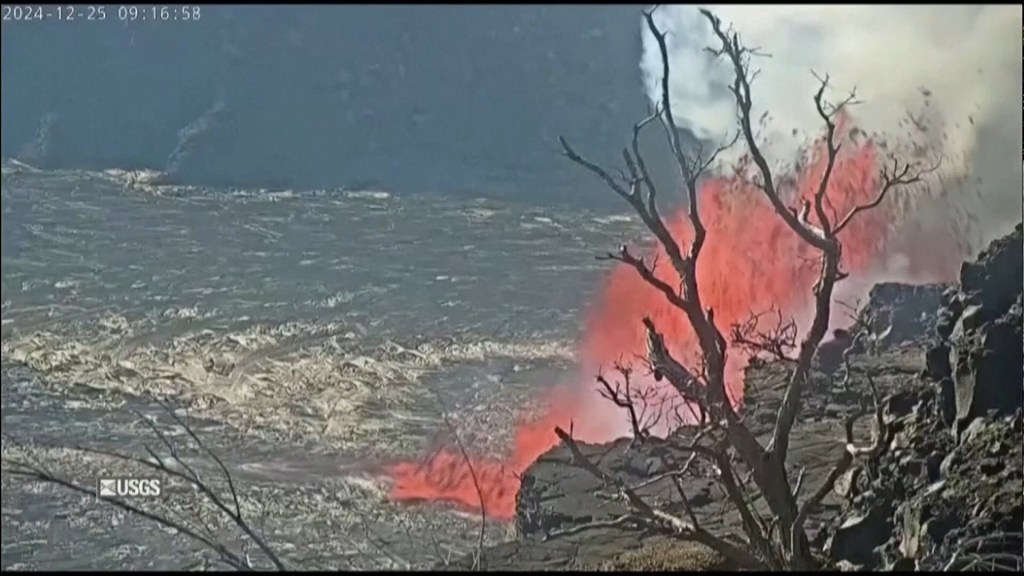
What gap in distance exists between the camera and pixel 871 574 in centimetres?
592

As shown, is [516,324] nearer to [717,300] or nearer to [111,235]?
[111,235]

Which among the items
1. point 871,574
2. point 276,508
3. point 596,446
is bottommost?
point 871,574

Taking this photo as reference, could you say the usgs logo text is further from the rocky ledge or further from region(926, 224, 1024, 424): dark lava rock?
region(926, 224, 1024, 424): dark lava rock

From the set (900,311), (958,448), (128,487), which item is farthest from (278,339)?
(900,311)

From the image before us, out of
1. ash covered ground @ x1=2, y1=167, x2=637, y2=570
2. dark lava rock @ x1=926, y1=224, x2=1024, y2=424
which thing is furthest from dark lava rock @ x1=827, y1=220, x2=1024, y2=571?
ash covered ground @ x1=2, y1=167, x2=637, y2=570

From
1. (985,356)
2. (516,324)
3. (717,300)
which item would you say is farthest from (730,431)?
(717,300)

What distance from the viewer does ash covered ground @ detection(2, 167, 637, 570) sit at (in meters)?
6.48

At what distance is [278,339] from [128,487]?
1.73 metres

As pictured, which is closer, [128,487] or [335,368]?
[128,487]

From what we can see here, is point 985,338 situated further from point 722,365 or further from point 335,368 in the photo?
point 335,368

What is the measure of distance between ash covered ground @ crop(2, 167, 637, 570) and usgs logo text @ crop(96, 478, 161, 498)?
0.83 ft

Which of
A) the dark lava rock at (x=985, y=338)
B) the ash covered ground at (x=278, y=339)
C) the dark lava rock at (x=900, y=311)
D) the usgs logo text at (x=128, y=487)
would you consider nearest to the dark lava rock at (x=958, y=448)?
the dark lava rock at (x=985, y=338)

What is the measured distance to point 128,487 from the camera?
6102mm

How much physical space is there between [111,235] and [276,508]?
1759mm
